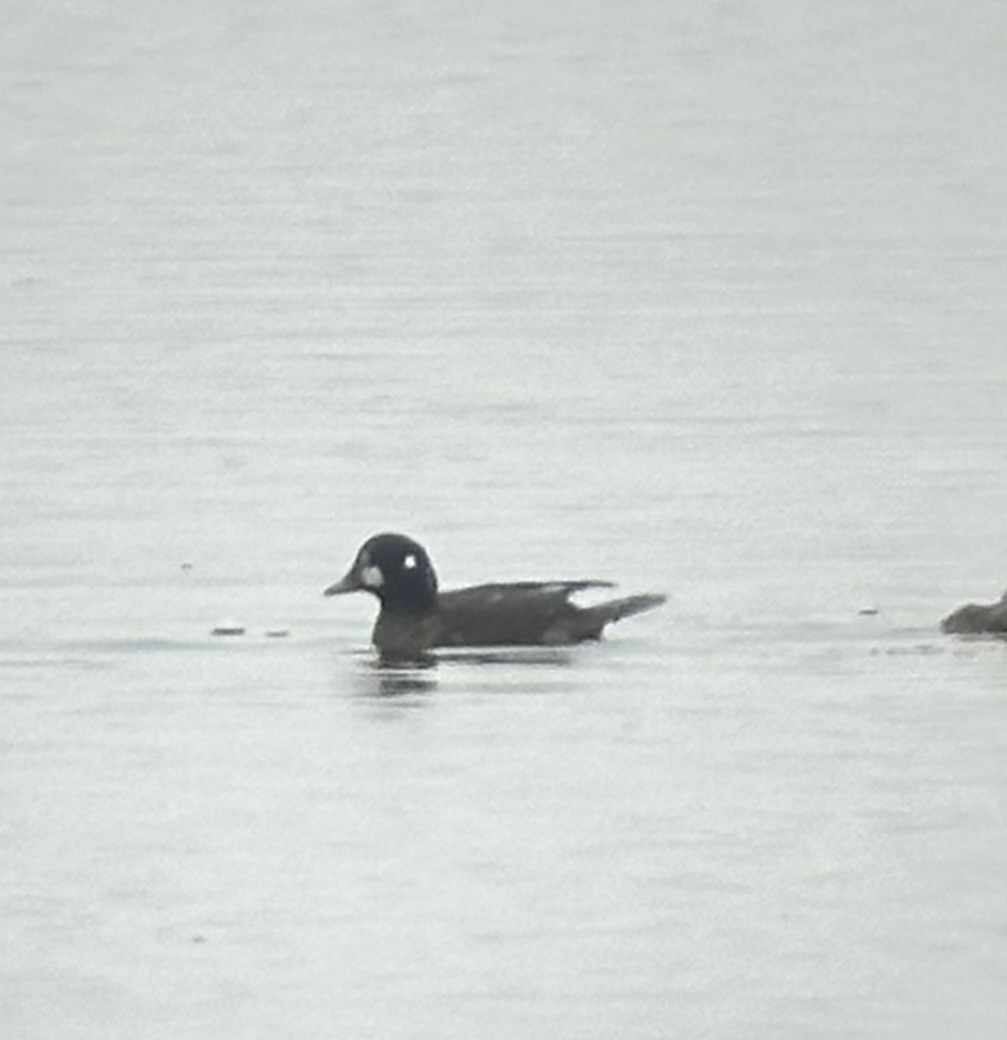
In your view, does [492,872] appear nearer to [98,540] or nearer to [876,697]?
[876,697]

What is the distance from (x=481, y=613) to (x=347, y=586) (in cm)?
52

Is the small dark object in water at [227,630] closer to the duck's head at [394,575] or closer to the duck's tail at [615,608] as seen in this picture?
the duck's head at [394,575]

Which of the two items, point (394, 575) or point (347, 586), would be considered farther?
point (347, 586)

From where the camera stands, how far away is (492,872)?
12086 millimetres

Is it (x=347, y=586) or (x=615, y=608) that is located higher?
(x=347, y=586)

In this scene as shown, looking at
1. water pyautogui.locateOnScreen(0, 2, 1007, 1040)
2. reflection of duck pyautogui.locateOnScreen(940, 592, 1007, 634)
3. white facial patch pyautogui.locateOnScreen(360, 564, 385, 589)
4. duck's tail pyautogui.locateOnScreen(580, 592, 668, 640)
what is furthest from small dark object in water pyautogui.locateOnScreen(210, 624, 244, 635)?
reflection of duck pyautogui.locateOnScreen(940, 592, 1007, 634)

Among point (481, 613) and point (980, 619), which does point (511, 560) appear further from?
point (980, 619)

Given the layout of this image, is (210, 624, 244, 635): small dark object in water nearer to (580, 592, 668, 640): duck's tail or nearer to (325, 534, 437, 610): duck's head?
(325, 534, 437, 610): duck's head

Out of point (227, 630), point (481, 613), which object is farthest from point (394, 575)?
point (227, 630)

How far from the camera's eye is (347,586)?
16.2m

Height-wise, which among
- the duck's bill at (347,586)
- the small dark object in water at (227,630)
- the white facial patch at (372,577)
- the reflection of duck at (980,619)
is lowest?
the reflection of duck at (980,619)

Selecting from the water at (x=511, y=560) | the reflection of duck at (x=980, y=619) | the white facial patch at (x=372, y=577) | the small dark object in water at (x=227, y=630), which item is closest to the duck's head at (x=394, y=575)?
the white facial patch at (x=372, y=577)

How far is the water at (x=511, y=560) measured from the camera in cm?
1130

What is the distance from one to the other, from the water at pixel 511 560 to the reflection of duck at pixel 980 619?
110 millimetres
